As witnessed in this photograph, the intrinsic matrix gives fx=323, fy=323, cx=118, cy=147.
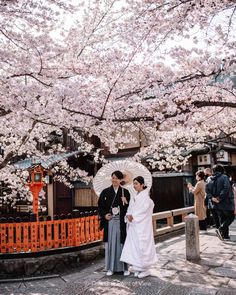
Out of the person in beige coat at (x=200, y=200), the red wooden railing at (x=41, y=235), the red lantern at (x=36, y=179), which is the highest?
the red lantern at (x=36, y=179)

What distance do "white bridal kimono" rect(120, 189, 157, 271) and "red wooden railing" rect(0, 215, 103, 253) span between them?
Result: 2464mm

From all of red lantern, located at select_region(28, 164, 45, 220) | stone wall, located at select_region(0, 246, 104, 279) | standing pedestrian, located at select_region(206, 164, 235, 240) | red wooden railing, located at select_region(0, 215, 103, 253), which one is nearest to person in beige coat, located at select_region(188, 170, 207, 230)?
standing pedestrian, located at select_region(206, 164, 235, 240)

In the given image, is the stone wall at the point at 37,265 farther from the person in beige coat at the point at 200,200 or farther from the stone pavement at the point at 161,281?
the person in beige coat at the point at 200,200

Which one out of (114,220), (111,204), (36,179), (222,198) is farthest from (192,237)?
(36,179)

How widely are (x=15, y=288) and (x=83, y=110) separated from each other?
4278 mm

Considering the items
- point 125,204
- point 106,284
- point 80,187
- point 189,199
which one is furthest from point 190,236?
point 80,187

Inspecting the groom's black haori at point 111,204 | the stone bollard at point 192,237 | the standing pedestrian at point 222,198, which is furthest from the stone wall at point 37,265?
the standing pedestrian at point 222,198

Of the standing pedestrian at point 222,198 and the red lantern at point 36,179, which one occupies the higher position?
the red lantern at point 36,179

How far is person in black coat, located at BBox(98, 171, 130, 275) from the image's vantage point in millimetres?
6770

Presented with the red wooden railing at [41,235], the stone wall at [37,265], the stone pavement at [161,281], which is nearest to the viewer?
the stone pavement at [161,281]

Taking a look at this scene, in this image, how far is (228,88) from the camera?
26.5ft

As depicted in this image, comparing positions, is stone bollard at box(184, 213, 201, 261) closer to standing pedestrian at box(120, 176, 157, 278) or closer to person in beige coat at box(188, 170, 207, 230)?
standing pedestrian at box(120, 176, 157, 278)

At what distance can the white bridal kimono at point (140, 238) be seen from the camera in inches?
253

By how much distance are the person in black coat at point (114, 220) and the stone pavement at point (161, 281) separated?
0.94ft
